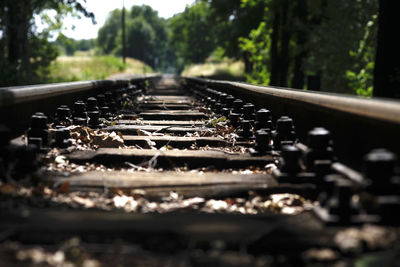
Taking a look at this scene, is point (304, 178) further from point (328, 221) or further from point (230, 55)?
point (230, 55)

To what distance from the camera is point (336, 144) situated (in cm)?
278

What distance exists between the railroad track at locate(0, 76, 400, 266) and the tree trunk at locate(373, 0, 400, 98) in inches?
144

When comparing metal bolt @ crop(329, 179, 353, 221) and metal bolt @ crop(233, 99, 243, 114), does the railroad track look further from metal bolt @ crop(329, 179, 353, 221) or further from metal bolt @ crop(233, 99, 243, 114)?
metal bolt @ crop(233, 99, 243, 114)

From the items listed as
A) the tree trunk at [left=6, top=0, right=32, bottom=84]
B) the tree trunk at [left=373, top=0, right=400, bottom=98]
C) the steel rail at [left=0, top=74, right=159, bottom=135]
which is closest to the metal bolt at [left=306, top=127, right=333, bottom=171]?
the steel rail at [left=0, top=74, right=159, bottom=135]

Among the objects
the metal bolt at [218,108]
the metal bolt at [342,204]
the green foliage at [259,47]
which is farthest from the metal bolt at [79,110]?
the green foliage at [259,47]

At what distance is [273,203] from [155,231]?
3.51 feet

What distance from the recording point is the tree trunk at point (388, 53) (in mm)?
7316

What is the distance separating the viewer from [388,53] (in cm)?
742

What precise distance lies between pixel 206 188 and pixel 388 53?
616 centimetres

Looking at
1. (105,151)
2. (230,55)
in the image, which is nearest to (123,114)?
(105,151)

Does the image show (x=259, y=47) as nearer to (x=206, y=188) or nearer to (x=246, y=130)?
(x=246, y=130)

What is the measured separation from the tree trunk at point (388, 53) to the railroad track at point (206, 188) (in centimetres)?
366

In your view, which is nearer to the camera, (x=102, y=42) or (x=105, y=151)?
(x=105, y=151)

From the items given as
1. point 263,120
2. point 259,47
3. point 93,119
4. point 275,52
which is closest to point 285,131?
point 263,120
